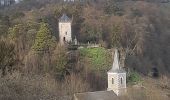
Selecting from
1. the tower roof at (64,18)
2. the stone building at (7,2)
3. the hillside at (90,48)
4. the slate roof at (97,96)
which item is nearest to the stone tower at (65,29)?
the tower roof at (64,18)

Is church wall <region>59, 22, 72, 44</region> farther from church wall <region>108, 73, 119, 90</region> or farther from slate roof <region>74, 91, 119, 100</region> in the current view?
slate roof <region>74, 91, 119, 100</region>

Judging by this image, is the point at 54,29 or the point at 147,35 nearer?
the point at 54,29

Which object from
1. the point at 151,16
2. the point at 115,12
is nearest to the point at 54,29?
the point at 115,12

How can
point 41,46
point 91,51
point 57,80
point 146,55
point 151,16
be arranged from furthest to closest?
point 151,16 → point 146,55 → point 91,51 → point 41,46 → point 57,80

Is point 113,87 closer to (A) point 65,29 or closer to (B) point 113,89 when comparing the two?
(B) point 113,89

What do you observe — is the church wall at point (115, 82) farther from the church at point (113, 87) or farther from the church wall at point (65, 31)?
the church wall at point (65, 31)

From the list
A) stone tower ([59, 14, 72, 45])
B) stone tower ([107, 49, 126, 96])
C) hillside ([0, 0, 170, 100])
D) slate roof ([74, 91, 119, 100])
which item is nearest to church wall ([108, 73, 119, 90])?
stone tower ([107, 49, 126, 96])

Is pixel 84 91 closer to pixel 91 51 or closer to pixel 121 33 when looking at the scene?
pixel 91 51
